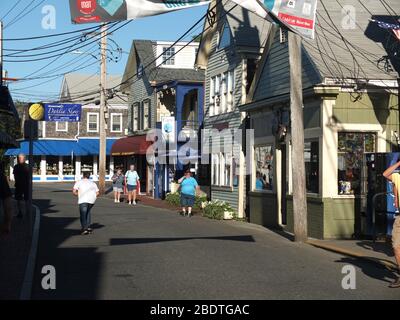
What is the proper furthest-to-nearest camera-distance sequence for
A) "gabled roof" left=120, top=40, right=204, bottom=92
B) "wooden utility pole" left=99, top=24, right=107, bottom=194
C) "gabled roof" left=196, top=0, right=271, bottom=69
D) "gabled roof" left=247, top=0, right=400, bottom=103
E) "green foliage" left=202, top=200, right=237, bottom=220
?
"gabled roof" left=120, top=40, right=204, bottom=92 < "wooden utility pole" left=99, top=24, right=107, bottom=194 < "gabled roof" left=196, top=0, right=271, bottom=69 < "green foliage" left=202, top=200, right=237, bottom=220 < "gabled roof" left=247, top=0, right=400, bottom=103

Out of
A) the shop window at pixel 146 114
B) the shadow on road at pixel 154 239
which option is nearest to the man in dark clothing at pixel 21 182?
the shadow on road at pixel 154 239

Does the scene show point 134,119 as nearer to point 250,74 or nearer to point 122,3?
point 250,74

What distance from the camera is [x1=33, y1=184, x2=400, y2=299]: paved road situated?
8727 millimetres

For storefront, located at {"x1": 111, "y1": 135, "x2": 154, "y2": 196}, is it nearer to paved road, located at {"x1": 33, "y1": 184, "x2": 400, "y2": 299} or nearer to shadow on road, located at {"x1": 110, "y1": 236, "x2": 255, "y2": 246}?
paved road, located at {"x1": 33, "y1": 184, "x2": 400, "y2": 299}

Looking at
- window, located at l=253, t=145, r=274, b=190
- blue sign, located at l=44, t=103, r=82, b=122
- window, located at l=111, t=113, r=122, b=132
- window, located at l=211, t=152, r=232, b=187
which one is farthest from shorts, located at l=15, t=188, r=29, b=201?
window, located at l=111, t=113, r=122, b=132

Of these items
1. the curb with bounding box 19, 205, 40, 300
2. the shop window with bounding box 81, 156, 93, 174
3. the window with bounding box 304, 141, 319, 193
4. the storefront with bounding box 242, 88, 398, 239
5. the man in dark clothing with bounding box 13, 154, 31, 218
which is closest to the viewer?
the curb with bounding box 19, 205, 40, 300

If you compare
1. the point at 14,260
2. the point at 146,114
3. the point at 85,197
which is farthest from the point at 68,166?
the point at 14,260

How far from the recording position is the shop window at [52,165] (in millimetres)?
54125

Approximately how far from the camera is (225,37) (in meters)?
23.7

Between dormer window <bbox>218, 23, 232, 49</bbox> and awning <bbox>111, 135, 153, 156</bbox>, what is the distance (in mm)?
11799
